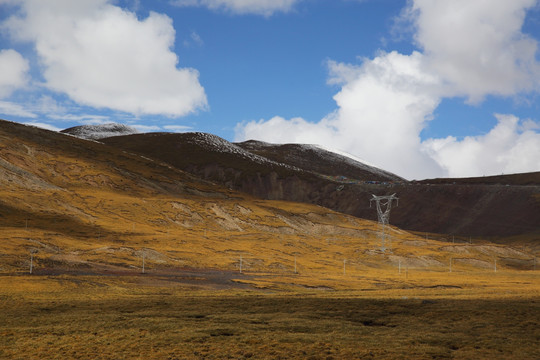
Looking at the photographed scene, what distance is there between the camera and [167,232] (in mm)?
110938

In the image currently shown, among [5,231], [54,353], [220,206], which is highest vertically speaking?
[220,206]

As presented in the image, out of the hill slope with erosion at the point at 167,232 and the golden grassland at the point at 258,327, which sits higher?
the hill slope with erosion at the point at 167,232

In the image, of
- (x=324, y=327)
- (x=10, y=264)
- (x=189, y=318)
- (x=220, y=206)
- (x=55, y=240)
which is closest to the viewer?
(x=324, y=327)

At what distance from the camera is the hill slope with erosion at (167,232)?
7288 cm

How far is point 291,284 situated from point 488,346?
41.0m

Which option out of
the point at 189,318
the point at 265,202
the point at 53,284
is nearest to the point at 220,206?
the point at 265,202

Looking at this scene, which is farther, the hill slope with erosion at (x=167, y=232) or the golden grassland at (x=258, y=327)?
the hill slope with erosion at (x=167, y=232)

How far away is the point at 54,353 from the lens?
973 inches

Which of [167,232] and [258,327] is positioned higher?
[167,232]

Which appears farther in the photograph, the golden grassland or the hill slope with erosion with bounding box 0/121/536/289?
the hill slope with erosion with bounding box 0/121/536/289

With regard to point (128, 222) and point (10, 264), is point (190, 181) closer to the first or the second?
point (128, 222)

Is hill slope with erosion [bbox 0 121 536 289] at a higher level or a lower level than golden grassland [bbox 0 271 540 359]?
higher

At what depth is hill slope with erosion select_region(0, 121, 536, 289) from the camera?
7288 cm

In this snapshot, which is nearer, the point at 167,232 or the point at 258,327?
the point at 258,327
